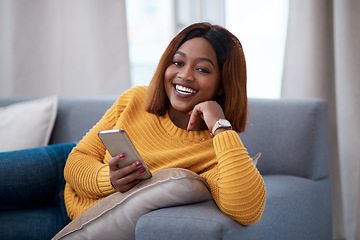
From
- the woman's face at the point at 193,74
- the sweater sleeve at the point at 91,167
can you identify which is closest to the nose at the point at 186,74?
the woman's face at the point at 193,74

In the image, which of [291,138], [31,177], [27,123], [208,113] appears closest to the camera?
[208,113]

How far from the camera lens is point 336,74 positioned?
7.46 ft

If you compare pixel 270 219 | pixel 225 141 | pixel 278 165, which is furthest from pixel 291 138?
pixel 225 141

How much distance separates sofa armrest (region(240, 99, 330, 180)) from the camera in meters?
1.73

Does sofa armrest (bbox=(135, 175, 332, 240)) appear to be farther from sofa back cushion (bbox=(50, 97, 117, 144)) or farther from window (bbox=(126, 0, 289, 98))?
window (bbox=(126, 0, 289, 98))

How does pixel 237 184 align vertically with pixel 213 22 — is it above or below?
below

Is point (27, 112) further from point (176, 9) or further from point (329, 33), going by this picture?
point (329, 33)

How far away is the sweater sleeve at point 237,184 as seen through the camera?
45.3 inches

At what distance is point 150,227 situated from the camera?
→ 42.9 inches

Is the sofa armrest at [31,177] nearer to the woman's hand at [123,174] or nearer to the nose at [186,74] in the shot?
the woman's hand at [123,174]

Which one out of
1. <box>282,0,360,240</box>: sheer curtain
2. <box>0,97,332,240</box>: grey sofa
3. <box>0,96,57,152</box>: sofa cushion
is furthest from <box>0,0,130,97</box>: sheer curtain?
<box>282,0,360,240</box>: sheer curtain

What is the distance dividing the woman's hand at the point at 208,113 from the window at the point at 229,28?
4.07ft

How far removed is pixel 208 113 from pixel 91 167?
1.29ft

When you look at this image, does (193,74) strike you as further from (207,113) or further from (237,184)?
(237,184)
